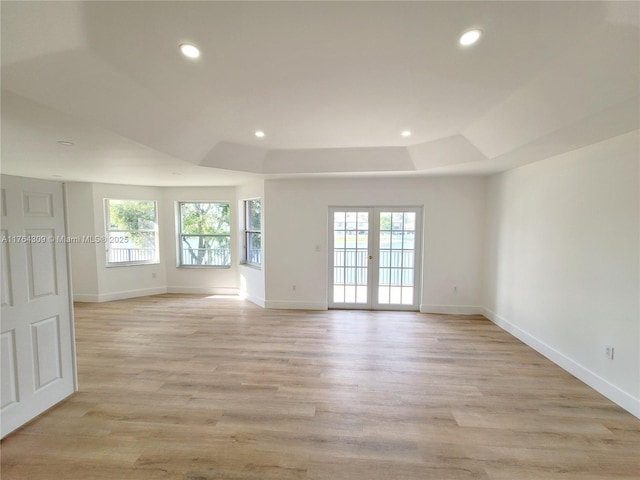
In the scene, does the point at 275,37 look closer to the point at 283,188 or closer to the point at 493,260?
the point at 283,188

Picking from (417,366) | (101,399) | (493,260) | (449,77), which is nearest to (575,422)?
(417,366)

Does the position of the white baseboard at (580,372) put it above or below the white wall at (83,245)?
below

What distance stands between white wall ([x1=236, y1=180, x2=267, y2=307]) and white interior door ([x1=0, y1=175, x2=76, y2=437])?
2830 mm

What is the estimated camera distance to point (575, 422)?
6.79ft

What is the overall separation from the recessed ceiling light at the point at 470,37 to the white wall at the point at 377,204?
3.04m

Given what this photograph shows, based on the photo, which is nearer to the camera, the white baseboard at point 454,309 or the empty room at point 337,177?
the empty room at point 337,177

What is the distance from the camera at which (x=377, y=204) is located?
4.66 meters

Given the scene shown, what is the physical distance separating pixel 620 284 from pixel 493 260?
6.40ft

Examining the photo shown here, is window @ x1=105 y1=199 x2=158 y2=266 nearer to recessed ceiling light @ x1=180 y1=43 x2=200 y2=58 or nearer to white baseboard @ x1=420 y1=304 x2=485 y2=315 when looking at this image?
recessed ceiling light @ x1=180 y1=43 x2=200 y2=58

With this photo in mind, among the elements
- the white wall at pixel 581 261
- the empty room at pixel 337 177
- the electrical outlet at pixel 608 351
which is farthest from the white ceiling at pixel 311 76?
the electrical outlet at pixel 608 351

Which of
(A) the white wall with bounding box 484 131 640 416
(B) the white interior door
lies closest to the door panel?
(A) the white wall with bounding box 484 131 640 416

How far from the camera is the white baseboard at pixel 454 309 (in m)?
4.58

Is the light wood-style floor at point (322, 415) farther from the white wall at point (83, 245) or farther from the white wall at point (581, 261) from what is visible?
the white wall at point (83, 245)

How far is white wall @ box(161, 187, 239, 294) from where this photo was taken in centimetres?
568
